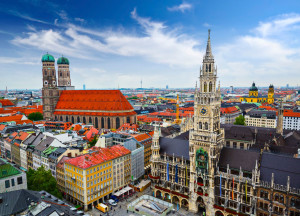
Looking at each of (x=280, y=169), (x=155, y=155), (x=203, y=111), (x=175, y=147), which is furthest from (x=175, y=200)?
(x=280, y=169)

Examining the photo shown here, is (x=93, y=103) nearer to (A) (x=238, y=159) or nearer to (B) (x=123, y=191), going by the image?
(B) (x=123, y=191)

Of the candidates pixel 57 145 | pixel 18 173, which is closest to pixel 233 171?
pixel 18 173

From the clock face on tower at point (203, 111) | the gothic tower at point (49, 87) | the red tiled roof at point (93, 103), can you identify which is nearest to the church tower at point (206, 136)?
the clock face on tower at point (203, 111)

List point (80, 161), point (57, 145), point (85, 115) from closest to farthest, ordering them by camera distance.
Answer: point (80, 161), point (57, 145), point (85, 115)

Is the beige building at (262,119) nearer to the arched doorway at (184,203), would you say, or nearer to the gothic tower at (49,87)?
the arched doorway at (184,203)

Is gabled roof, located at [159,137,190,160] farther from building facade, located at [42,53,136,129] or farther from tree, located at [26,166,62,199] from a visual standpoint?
building facade, located at [42,53,136,129]

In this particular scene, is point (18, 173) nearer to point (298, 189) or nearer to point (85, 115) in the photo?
point (298, 189)

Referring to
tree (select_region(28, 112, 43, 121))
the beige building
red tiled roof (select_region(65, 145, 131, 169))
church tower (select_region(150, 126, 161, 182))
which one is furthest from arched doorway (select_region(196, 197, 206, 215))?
tree (select_region(28, 112, 43, 121))
